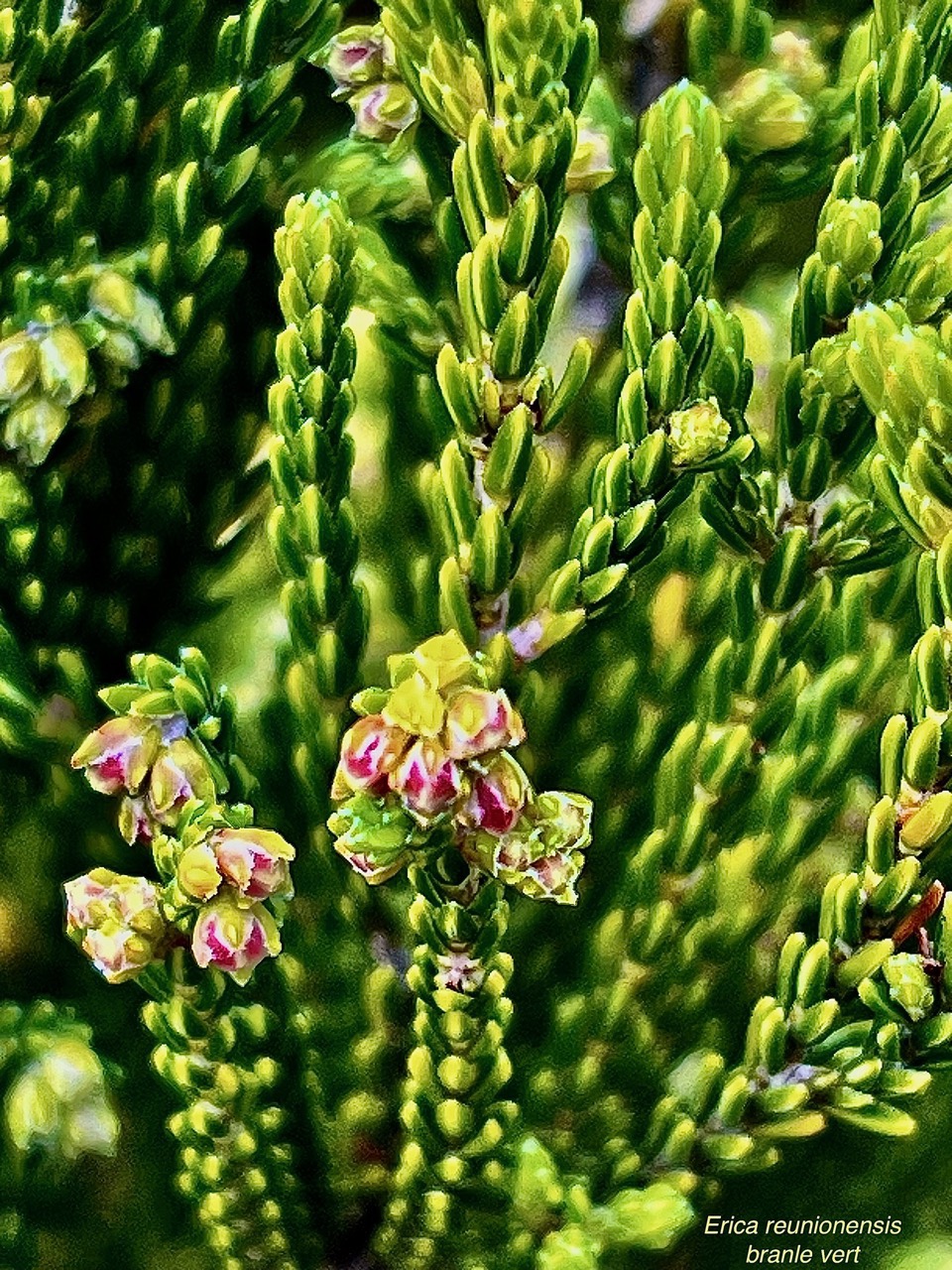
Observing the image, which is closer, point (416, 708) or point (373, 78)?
point (416, 708)

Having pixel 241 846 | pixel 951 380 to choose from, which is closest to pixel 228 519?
pixel 241 846

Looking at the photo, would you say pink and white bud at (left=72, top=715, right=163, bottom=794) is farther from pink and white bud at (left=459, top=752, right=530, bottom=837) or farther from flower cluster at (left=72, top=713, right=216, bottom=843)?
pink and white bud at (left=459, top=752, right=530, bottom=837)

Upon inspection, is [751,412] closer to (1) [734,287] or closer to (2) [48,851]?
(1) [734,287]

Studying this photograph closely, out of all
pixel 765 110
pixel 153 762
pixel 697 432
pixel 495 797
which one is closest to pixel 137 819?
pixel 153 762

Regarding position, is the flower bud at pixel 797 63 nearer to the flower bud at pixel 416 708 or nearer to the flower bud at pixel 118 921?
the flower bud at pixel 416 708

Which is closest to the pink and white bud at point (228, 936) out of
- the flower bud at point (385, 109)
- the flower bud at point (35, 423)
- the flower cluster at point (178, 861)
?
the flower cluster at point (178, 861)

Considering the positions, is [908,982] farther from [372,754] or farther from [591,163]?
[591,163]

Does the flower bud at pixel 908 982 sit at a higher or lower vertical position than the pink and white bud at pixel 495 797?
lower
